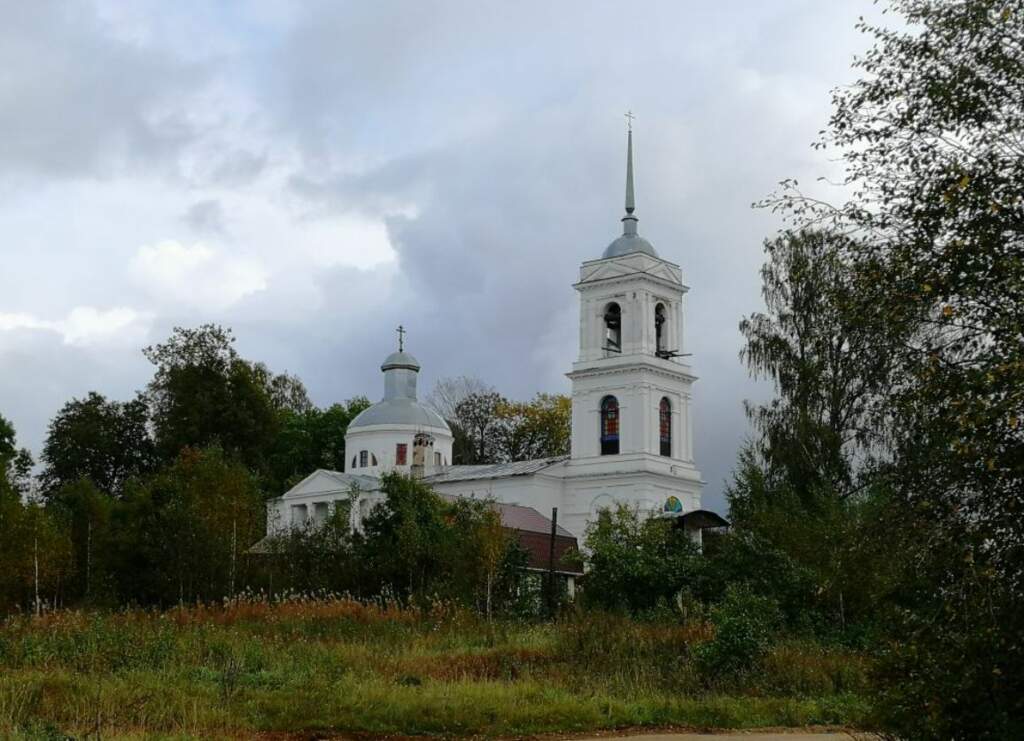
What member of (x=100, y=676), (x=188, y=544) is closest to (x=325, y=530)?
(x=188, y=544)

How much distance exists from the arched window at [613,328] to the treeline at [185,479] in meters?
15.7

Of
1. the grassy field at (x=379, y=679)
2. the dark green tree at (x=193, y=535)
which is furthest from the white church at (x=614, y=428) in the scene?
the grassy field at (x=379, y=679)

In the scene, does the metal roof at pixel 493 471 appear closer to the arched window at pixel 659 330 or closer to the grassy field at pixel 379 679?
the arched window at pixel 659 330

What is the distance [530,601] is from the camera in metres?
32.6

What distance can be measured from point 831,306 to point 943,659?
152 inches

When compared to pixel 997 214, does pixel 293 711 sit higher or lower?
lower

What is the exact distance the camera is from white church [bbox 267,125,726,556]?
201 feet

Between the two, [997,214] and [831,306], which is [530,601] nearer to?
[831,306]

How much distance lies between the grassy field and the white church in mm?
35950

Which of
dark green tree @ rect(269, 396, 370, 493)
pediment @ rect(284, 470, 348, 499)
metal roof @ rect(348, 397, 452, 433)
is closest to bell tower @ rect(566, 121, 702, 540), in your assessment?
metal roof @ rect(348, 397, 452, 433)

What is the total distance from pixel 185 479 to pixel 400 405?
31.4m

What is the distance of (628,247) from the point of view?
64188mm

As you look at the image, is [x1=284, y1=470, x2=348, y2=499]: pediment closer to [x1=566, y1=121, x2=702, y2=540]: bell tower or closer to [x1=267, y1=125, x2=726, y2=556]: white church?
[x1=267, y1=125, x2=726, y2=556]: white church

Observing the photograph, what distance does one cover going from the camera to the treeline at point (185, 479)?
1372 inches
